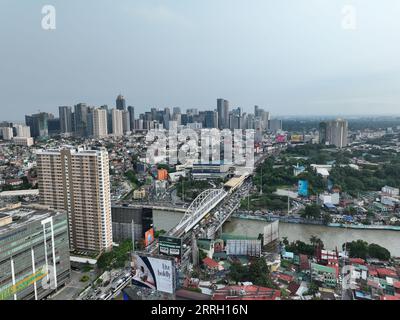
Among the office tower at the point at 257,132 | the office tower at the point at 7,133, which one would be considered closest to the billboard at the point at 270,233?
the office tower at the point at 257,132

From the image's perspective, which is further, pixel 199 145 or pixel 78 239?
pixel 199 145

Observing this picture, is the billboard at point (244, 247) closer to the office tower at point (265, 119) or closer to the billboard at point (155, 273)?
the billboard at point (155, 273)

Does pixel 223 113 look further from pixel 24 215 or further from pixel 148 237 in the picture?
pixel 24 215

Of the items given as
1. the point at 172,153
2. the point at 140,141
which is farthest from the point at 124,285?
the point at 140,141

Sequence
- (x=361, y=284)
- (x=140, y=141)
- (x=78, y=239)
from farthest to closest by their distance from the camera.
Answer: (x=140, y=141), (x=78, y=239), (x=361, y=284)

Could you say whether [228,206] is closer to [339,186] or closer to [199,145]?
[339,186]

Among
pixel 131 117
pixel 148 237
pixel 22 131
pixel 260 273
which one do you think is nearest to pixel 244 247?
pixel 260 273
